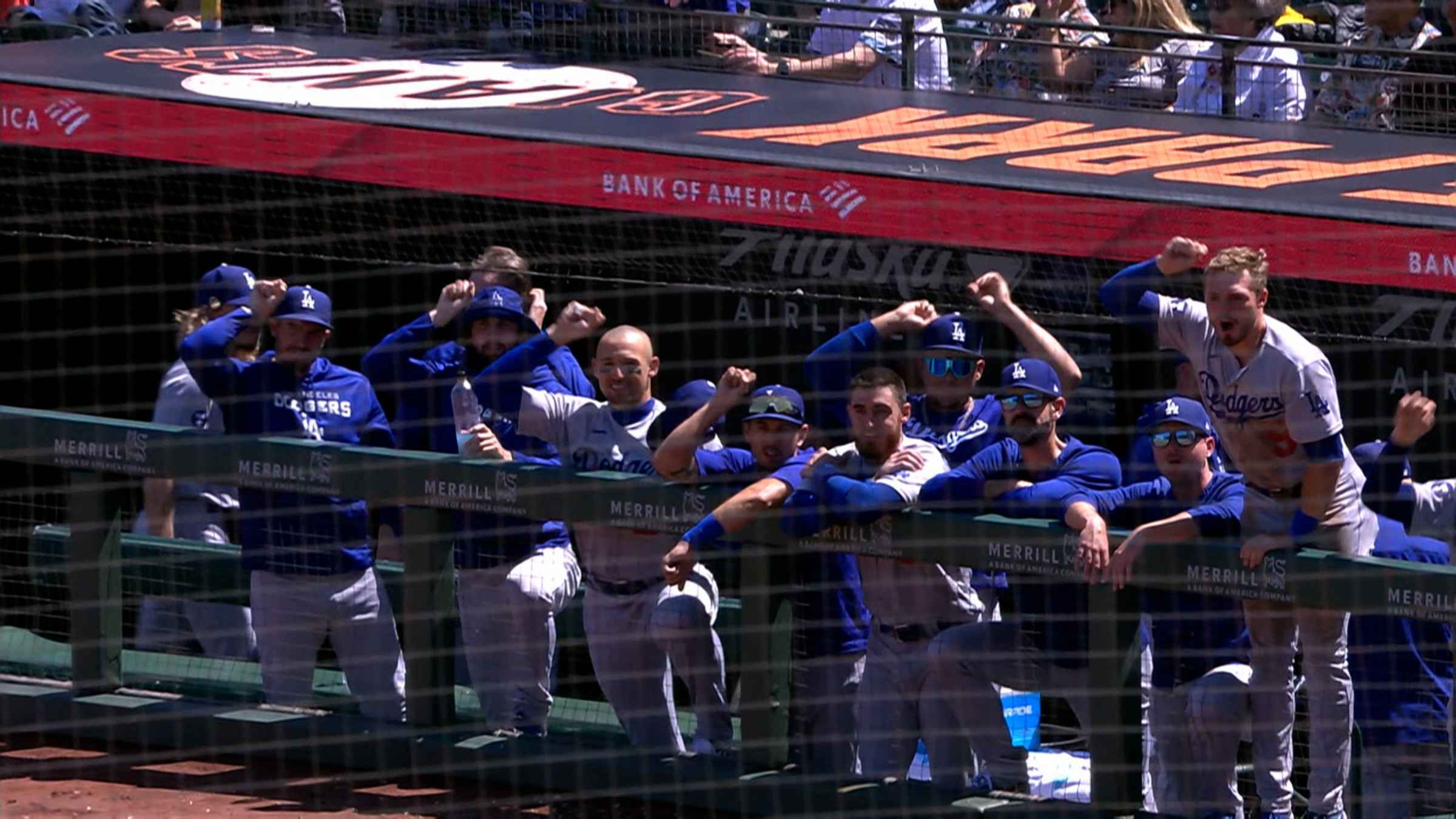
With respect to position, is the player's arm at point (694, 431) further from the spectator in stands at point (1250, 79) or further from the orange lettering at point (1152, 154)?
the spectator in stands at point (1250, 79)

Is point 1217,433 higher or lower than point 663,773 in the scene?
higher

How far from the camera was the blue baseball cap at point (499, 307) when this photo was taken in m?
5.80

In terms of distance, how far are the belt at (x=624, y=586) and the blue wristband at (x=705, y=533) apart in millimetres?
380

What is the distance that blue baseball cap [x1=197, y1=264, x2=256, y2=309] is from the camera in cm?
605

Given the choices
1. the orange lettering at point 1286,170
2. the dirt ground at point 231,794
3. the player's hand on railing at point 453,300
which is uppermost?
the orange lettering at point 1286,170

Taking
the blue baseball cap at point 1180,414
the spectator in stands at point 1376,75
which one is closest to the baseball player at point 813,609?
the blue baseball cap at point 1180,414

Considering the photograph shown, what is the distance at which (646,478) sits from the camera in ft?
17.0

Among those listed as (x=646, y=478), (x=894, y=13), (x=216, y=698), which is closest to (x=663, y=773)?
(x=646, y=478)

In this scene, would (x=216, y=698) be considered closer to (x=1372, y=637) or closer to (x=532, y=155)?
(x=532, y=155)

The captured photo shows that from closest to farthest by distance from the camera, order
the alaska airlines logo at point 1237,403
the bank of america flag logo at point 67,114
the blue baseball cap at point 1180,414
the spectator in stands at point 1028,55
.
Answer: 1. the alaska airlines logo at point 1237,403
2. the blue baseball cap at point 1180,414
3. the bank of america flag logo at point 67,114
4. the spectator in stands at point 1028,55

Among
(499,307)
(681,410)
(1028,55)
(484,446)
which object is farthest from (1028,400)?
(1028,55)

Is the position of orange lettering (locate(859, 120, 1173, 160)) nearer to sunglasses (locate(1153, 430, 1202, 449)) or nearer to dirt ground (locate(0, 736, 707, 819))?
sunglasses (locate(1153, 430, 1202, 449))

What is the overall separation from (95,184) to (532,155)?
5.61ft

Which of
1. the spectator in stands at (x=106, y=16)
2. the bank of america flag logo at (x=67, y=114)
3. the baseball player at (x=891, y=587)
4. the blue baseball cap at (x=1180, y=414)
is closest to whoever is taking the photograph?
the blue baseball cap at (x=1180, y=414)
